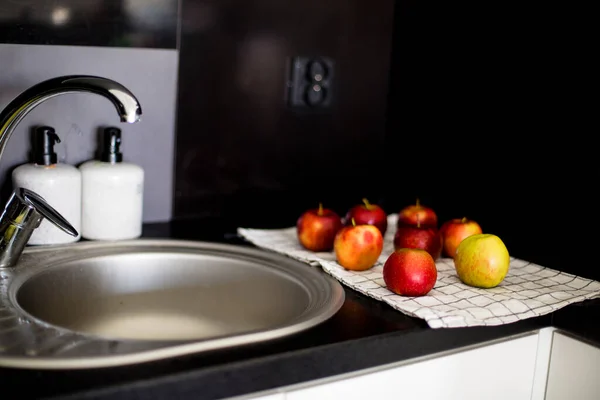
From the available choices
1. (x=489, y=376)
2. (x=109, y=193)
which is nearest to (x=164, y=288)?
(x=109, y=193)

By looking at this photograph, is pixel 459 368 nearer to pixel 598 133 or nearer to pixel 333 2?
pixel 598 133

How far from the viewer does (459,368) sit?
1.00 metres

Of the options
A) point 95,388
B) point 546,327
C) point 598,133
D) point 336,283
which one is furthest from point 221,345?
point 598,133

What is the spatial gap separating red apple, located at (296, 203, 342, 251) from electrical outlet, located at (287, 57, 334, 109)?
1.18ft

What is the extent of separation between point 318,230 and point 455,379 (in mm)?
378

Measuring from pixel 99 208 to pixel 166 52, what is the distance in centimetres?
32

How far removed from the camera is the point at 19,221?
1.08 m

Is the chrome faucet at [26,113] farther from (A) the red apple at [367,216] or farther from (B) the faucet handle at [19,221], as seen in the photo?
(A) the red apple at [367,216]

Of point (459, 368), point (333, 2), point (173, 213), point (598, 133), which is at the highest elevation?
point (333, 2)

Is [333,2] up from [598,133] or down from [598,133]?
up

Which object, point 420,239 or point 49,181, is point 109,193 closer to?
point 49,181

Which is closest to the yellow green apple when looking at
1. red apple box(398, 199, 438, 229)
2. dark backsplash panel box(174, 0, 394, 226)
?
red apple box(398, 199, 438, 229)

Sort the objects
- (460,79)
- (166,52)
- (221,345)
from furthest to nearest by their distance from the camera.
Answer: (460,79) < (166,52) < (221,345)

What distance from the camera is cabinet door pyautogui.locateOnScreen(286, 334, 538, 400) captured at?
2.97ft
